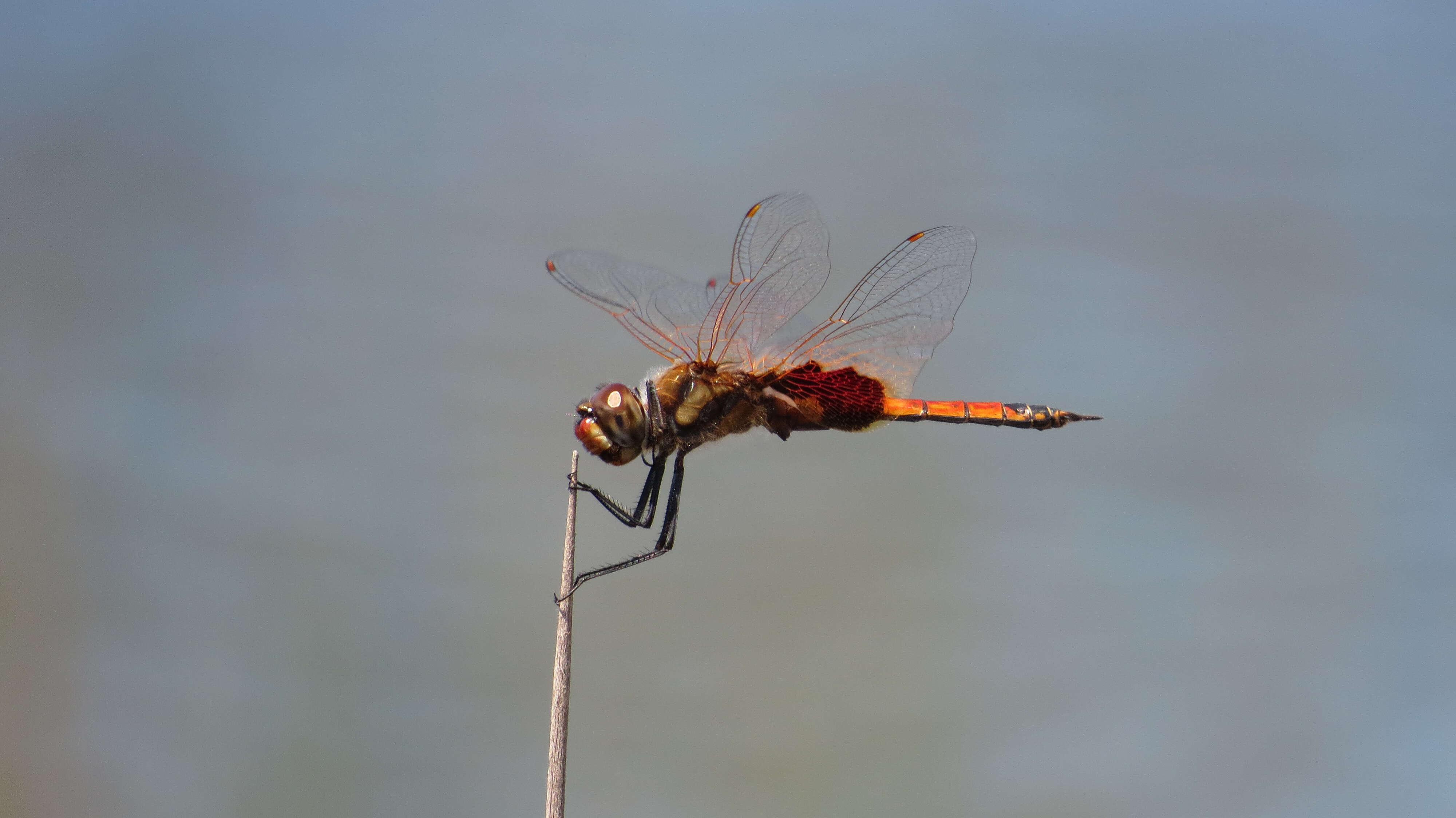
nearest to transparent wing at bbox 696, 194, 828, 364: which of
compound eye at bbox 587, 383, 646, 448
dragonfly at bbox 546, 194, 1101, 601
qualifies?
dragonfly at bbox 546, 194, 1101, 601

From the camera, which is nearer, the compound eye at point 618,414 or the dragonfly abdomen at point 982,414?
the compound eye at point 618,414

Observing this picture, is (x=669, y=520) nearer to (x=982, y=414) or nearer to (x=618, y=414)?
(x=618, y=414)

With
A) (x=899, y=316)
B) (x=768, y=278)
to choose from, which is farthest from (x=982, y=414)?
(x=768, y=278)

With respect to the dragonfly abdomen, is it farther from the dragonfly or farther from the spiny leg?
the spiny leg

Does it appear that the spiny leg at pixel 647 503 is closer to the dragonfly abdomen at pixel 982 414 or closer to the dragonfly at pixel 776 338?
the dragonfly at pixel 776 338

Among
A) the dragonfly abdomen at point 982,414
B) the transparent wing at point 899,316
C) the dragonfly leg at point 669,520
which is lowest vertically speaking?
the dragonfly leg at point 669,520

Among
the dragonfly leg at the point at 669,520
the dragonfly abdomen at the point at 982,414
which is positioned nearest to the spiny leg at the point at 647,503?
the dragonfly leg at the point at 669,520
